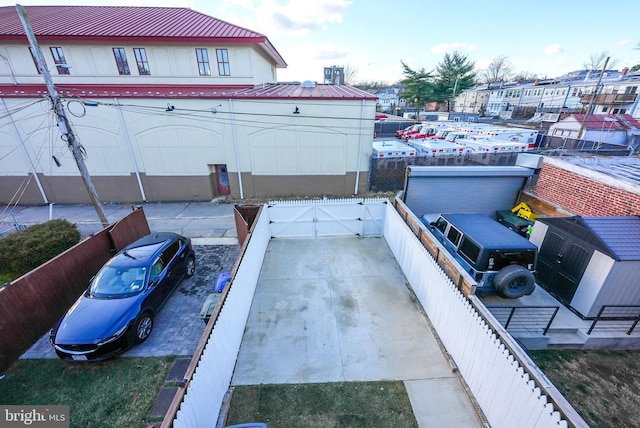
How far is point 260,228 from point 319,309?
11.4 feet

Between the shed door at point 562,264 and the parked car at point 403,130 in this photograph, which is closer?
the shed door at point 562,264

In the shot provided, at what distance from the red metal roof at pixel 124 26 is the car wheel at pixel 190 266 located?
1338cm

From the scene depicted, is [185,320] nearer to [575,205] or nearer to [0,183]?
[575,205]

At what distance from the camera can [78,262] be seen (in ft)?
24.2

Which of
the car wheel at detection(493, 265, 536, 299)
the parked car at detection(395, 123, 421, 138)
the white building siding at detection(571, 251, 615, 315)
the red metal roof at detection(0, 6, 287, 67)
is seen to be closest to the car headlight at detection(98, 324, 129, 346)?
the car wheel at detection(493, 265, 536, 299)

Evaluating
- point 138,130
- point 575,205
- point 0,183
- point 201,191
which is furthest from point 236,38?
point 575,205

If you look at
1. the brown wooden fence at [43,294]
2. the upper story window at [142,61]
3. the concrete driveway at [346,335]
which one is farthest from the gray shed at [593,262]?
the upper story window at [142,61]

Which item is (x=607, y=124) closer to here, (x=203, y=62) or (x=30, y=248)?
(x=203, y=62)

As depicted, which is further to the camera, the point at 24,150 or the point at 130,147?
the point at 130,147

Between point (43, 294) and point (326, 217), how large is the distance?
8285 millimetres

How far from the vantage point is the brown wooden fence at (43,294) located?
554 centimetres

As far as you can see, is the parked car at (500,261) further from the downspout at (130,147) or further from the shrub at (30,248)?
the downspout at (130,147)

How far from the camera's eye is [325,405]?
15.4 feet

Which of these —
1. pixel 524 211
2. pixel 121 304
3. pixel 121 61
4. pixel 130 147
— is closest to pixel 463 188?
pixel 524 211
